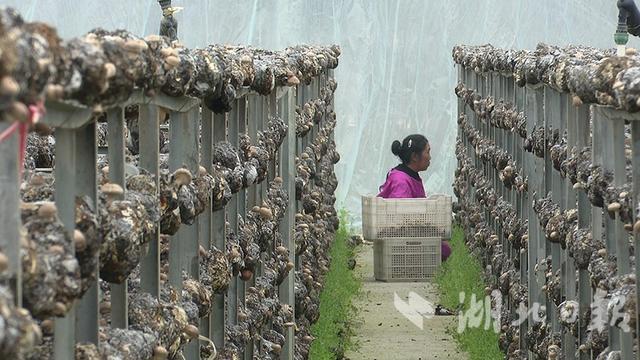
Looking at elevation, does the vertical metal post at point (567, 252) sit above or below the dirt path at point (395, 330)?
above

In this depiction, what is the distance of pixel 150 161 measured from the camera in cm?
515

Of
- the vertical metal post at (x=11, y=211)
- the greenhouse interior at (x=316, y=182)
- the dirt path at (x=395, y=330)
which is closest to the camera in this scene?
the vertical metal post at (x=11, y=211)

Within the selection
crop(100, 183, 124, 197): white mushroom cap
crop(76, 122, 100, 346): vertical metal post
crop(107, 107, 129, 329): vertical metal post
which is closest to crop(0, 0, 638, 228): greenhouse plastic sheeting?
crop(107, 107, 129, 329): vertical metal post

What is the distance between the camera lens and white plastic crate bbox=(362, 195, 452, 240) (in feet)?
51.5

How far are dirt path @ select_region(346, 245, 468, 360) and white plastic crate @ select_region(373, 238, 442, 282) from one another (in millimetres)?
152

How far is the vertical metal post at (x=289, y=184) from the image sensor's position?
10.4m

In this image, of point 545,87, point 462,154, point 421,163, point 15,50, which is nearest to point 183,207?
point 15,50

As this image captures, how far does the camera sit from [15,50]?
8.88 ft

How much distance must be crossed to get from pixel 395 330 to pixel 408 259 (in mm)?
2668

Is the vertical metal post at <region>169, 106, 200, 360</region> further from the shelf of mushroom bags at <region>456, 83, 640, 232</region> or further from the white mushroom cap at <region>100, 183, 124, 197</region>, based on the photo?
the shelf of mushroom bags at <region>456, 83, 640, 232</region>

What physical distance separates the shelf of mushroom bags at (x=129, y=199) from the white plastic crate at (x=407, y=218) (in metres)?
6.85

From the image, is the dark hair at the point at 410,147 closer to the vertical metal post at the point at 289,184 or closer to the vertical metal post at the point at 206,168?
the vertical metal post at the point at 289,184

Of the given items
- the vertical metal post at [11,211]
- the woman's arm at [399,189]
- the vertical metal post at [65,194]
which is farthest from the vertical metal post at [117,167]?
the woman's arm at [399,189]

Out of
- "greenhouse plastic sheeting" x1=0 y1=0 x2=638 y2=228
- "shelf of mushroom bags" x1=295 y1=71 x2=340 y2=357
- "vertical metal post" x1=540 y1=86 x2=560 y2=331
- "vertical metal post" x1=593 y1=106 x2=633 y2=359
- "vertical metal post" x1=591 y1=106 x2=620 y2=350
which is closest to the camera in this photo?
"vertical metal post" x1=593 y1=106 x2=633 y2=359
